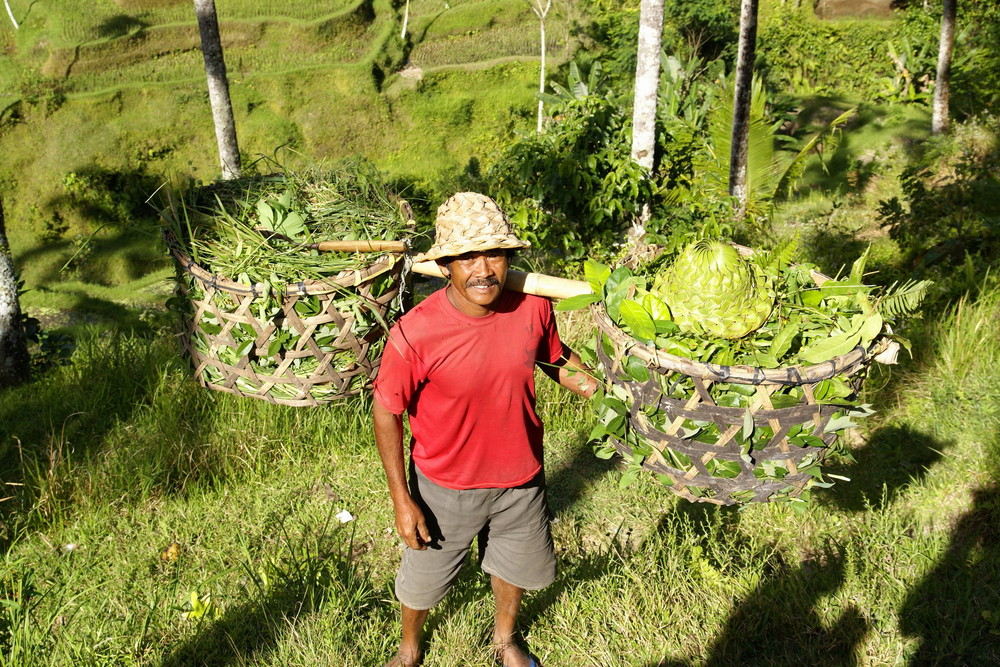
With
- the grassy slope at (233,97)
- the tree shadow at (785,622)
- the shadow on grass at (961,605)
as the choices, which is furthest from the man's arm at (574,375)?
the grassy slope at (233,97)

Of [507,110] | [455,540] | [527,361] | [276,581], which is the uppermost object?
[527,361]

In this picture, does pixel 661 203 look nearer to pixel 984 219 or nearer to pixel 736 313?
pixel 984 219

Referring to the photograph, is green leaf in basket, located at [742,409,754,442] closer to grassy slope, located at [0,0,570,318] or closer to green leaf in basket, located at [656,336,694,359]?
green leaf in basket, located at [656,336,694,359]

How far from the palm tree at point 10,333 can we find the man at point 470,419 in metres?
4.34

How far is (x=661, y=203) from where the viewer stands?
5.95 m

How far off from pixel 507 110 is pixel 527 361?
66.1ft

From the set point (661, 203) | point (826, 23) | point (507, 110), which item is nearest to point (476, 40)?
point (507, 110)

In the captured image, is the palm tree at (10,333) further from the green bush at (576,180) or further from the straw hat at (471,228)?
the straw hat at (471,228)

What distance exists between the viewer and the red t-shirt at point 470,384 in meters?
2.27

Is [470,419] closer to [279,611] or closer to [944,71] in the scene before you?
[279,611]

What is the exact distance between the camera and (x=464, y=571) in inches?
124

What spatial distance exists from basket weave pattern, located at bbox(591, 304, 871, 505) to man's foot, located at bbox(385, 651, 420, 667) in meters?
1.24

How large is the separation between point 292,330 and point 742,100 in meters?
7.29

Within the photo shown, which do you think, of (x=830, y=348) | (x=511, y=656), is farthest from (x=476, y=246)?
(x=511, y=656)
